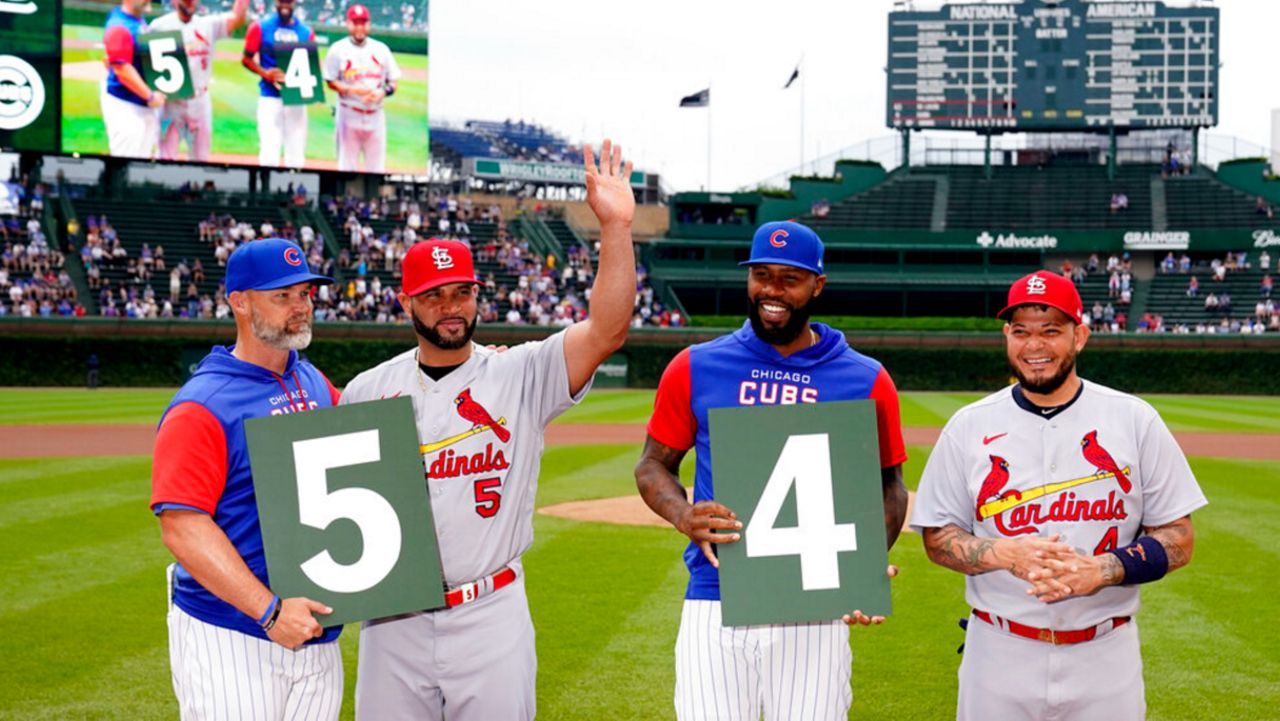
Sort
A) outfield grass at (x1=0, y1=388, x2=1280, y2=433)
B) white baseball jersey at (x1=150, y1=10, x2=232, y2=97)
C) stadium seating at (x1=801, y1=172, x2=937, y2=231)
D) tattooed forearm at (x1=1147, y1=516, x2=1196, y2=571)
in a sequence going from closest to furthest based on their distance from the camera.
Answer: tattooed forearm at (x1=1147, y1=516, x2=1196, y2=571) → outfield grass at (x1=0, y1=388, x2=1280, y2=433) → white baseball jersey at (x1=150, y1=10, x2=232, y2=97) → stadium seating at (x1=801, y1=172, x2=937, y2=231)

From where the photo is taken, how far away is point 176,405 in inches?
158

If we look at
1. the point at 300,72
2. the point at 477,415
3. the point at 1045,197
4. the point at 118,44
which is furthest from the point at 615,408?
the point at 1045,197

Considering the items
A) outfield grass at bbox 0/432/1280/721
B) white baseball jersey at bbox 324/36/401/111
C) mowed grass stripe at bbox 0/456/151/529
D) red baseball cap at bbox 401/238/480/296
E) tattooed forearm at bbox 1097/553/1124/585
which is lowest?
mowed grass stripe at bbox 0/456/151/529

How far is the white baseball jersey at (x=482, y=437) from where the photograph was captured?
441cm

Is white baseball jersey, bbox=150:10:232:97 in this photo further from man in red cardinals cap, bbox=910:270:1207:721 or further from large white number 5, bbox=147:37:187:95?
man in red cardinals cap, bbox=910:270:1207:721

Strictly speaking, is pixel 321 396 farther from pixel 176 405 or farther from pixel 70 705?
pixel 70 705

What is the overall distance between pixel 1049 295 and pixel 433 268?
211 centimetres

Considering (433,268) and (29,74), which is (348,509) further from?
(29,74)

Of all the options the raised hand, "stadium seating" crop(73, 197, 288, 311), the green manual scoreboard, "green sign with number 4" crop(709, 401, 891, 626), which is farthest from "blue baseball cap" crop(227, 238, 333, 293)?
the green manual scoreboard

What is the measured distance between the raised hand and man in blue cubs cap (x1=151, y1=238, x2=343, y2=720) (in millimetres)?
1025

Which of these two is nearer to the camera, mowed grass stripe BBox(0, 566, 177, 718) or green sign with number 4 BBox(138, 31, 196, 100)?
mowed grass stripe BBox(0, 566, 177, 718)

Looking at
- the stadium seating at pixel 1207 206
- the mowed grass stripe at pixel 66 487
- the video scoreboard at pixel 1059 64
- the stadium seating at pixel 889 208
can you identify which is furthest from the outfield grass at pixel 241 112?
the stadium seating at pixel 1207 206

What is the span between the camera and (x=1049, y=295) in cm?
421

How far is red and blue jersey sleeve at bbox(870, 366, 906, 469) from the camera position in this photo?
4531 mm
